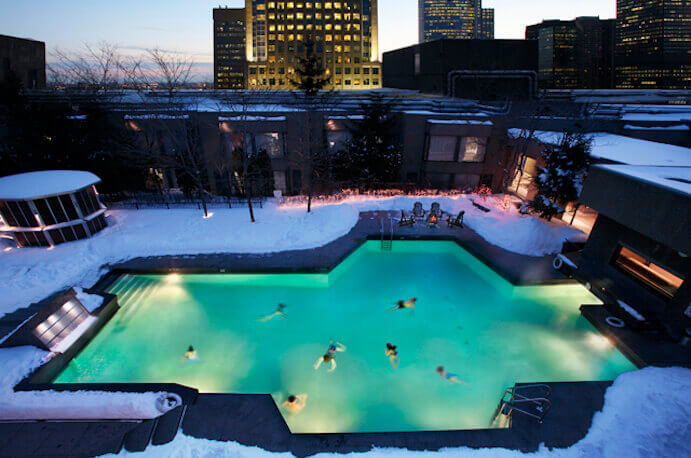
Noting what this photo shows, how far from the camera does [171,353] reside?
31.4ft

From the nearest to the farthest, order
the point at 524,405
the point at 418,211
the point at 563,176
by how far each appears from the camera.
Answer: the point at 524,405
the point at 563,176
the point at 418,211

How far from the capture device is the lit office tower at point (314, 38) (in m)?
76.5

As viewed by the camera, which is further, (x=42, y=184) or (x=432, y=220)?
(x=432, y=220)

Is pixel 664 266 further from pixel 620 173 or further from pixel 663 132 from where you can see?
pixel 663 132

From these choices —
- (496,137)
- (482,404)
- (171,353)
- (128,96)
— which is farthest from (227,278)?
(128,96)

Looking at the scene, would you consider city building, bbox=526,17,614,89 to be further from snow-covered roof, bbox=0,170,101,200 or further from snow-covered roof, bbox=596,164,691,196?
snow-covered roof, bbox=0,170,101,200

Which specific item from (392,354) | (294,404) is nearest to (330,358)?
(294,404)

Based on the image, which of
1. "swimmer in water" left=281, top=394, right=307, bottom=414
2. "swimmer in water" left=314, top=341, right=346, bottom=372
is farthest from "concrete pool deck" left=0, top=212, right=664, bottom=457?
"swimmer in water" left=314, top=341, right=346, bottom=372

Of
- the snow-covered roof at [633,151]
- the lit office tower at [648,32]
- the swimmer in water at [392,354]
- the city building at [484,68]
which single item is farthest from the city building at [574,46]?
the swimmer in water at [392,354]

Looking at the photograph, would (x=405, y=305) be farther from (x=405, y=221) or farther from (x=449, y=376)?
(x=405, y=221)

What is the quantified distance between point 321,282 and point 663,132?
1834 centimetres

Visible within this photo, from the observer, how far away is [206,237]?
14.8m

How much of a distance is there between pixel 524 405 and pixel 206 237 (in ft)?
43.3

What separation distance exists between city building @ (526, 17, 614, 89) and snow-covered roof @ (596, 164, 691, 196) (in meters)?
190
